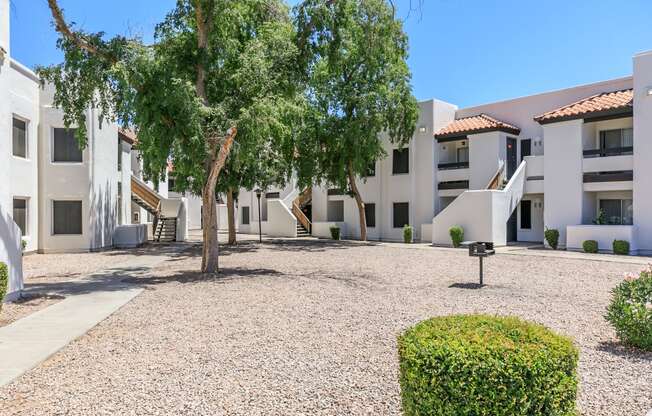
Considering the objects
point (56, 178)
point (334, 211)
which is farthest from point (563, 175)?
point (56, 178)

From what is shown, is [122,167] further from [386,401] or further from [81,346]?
[386,401]

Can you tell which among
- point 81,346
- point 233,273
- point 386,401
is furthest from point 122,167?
point 386,401

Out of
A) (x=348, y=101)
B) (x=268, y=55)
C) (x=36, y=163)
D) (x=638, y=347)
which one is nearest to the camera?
(x=638, y=347)

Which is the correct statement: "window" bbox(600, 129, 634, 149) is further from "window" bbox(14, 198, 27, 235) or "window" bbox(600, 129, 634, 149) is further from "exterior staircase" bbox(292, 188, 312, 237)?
"window" bbox(14, 198, 27, 235)

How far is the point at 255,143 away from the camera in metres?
13.0

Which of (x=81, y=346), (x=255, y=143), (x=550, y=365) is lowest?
(x=81, y=346)

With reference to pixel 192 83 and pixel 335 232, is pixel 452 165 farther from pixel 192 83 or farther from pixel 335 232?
pixel 192 83

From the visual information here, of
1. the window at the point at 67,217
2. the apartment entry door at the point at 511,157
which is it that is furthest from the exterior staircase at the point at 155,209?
the apartment entry door at the point at 511,157

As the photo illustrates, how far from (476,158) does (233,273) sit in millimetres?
16730

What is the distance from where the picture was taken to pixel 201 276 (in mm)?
13820

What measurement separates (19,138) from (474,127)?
21676 mm

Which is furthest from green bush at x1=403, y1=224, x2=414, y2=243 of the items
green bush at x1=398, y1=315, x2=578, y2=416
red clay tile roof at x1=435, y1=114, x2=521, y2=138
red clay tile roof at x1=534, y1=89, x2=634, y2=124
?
green bush at x1=398, y1=315, x2=578, y2=416

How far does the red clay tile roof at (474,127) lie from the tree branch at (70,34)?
18891 mm

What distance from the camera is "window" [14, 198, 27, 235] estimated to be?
19.4 metres
